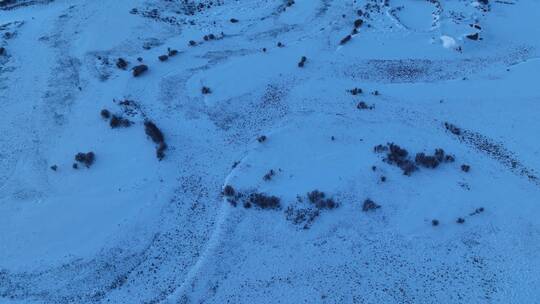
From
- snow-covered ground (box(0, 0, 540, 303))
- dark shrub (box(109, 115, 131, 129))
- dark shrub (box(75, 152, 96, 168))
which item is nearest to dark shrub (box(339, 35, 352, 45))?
snow-covered ground (box(0, 0, 540, 303))

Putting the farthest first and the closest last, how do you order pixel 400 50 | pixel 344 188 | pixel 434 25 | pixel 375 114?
pixel 434 25, pixel 400 50, pixel 375 114, pixel 344 188

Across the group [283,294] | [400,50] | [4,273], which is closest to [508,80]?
[400,50]

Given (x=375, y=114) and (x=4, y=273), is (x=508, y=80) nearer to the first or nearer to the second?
(x=375, y=114)

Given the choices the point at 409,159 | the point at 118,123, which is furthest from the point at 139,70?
the point at 409,159

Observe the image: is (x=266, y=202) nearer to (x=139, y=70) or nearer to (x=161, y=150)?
(x=161, y=150)

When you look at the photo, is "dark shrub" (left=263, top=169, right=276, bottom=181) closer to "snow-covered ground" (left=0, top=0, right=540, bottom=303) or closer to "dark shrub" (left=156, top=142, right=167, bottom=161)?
"snow-covered ground" (left=0, top=0, right=540, bottom=303)

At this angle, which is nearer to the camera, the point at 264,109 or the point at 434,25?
the point at 264,109
